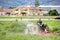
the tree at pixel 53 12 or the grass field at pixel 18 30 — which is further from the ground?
the tree at pixel 53 12

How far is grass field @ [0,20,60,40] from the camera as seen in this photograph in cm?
139

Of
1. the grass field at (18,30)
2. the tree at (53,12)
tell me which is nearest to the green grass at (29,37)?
the grass field at (18,30)

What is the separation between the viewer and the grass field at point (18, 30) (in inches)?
54.7

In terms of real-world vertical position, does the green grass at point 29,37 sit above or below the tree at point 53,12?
below

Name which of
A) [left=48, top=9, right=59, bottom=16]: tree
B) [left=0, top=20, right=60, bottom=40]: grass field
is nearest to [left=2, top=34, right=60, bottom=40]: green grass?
[left=0, top=20, right=60, bottom=40]: grass field

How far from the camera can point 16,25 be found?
55.9 inches

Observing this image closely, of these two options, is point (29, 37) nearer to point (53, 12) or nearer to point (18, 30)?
point (18, 30)

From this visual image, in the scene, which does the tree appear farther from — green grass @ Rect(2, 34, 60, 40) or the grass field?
green grass @ Rect(2, 34, 60, 40)

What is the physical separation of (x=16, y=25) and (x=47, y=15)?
0.39 metres

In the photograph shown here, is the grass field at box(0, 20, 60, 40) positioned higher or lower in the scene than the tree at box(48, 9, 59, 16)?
lower

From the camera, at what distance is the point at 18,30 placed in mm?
1409

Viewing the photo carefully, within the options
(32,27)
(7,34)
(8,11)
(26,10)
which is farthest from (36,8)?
(7,34)

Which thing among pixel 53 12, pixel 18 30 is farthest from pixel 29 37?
pixel 53 12

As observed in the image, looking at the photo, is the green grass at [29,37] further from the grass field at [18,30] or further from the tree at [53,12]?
the tree at [53,12]
